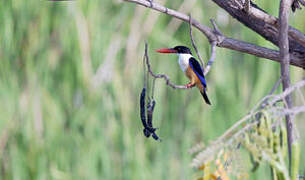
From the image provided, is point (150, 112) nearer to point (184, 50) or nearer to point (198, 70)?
point (198, 70)

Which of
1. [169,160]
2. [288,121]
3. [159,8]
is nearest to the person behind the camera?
[288,121]

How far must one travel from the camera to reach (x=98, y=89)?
4441mm

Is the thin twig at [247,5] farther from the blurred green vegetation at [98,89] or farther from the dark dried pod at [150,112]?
the blurred green vegetation at [98,89]

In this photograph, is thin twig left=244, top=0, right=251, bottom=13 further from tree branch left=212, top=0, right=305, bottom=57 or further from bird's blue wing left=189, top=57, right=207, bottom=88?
bird's blue wing left=189, top=57, right=207, bottom=88

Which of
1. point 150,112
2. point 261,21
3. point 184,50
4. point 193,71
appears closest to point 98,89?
point 184,50

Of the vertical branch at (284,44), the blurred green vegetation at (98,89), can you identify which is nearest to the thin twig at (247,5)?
the vertical branch at (284,44)

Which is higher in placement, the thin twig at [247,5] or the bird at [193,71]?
the thin twig at [247,5]

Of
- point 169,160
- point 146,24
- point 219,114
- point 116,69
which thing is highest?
point 146,24

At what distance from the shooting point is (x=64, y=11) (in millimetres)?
4527

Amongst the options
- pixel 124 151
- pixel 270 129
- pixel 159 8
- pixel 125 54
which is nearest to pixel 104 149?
pixel 124 151

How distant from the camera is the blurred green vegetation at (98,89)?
4.50m

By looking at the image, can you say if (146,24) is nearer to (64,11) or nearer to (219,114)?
(64,11)

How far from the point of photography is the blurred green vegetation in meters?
4.50

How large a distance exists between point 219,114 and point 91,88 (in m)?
1.12
